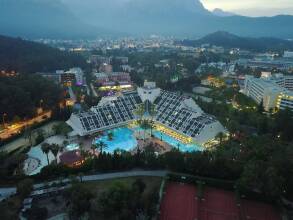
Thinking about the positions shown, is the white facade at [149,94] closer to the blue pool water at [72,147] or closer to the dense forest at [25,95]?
the blue pool water at [72,147]

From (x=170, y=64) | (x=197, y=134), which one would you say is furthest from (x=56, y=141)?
(x=170, y=64)

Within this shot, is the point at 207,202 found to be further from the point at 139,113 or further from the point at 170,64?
the point at 170,64

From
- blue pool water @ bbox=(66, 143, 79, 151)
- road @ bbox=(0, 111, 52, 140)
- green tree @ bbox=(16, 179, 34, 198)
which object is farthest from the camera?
road @ bbox=(0, 111, 52, 140)

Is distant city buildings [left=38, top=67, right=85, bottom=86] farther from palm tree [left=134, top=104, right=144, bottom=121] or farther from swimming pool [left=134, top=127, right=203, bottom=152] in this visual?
swimming pool [left=134, top=127, right=203, bottom=152]

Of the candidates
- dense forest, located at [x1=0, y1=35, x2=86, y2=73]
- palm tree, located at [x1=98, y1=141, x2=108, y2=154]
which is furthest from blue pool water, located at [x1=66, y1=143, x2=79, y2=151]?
dense forest, located at [x1=0, y1=35, x2=86, y2=73]

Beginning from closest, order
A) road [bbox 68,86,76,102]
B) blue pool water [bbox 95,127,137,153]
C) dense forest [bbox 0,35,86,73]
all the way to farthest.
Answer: blue pool water [bbox 95,127,137,153], road [bbox 68,86,76,102], dense forest [bbox 0,35,86,73]

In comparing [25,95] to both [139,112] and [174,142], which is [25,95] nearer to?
[139,112]

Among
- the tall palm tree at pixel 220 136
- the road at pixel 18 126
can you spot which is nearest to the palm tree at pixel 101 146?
the tall palm tree at pixel 220 136
